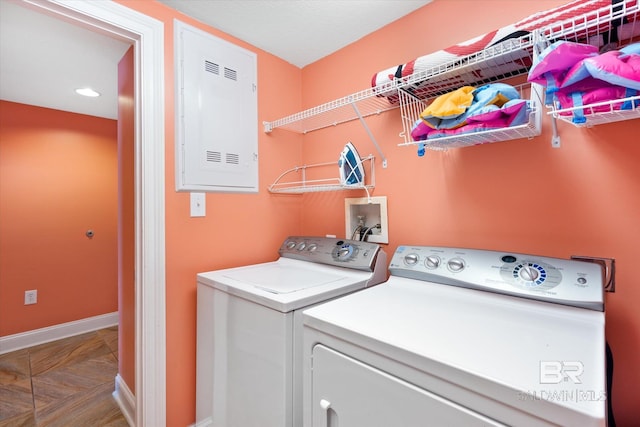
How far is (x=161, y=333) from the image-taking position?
151 cm

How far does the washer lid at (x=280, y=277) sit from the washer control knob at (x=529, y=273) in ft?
2.41

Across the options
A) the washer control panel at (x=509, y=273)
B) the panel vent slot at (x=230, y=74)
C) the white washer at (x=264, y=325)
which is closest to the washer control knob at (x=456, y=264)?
the washer control panel at (x=509, y=273)

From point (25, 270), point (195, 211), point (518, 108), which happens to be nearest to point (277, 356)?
point (195, 211)

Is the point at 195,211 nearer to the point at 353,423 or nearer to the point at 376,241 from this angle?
the point at 376,241

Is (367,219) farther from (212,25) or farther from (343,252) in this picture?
(212,25)

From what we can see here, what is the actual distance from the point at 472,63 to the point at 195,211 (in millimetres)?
1474

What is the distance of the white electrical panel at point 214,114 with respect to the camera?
158 centimetres

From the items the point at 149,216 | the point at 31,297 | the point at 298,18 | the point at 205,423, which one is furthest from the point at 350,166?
the point at 31,297

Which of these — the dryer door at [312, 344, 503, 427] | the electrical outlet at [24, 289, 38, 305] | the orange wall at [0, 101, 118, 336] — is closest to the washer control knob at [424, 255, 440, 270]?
the dryer door at [312, 344, 503, 427]

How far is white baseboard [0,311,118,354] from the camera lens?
105 inches

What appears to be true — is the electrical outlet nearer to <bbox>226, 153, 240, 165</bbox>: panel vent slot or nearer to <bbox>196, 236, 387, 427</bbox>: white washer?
<bbox>196, 236, 387, 427</bbox>: white washer

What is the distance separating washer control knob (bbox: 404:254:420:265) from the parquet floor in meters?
1.93
